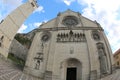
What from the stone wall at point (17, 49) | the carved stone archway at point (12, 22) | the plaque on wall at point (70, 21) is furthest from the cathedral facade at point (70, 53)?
the stone wall at point (17, 49)

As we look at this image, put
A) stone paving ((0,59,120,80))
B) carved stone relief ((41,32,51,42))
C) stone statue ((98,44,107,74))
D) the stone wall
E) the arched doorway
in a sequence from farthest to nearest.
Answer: the stone wall → carved stone relief ((41,32,51,42)) → the arched doorway → stone statue ((98,44,107,74)) → stone paving ((0,59,120,80))

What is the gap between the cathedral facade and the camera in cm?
2509

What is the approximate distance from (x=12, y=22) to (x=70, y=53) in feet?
26.7

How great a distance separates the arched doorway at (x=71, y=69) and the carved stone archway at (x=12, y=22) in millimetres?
7229

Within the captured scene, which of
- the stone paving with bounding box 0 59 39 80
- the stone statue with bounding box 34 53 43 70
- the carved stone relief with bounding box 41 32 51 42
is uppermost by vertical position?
the carved stone relief with bounding box 41 32 51 42

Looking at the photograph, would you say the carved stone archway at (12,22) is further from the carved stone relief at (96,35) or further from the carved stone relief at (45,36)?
the carved stone relief at (96,35)

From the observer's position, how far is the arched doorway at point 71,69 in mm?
25781

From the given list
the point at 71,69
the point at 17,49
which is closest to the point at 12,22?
the point at 17,49

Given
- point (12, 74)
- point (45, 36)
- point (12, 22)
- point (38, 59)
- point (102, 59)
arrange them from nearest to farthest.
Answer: point (12, 74) → point (102, 59) → point (12, 22) → point (38, 59) → point (45, 36)

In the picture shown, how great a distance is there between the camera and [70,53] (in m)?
26.2

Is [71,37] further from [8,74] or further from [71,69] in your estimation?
[8,74]

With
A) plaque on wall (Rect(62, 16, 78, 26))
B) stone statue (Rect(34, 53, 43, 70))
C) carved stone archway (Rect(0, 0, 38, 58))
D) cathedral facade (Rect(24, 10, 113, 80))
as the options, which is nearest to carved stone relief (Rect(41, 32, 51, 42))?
cathedral facade (Rect(24, 10, 113, 80))

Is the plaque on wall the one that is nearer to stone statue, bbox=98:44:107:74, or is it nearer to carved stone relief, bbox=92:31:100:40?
carved stone relief, bbox=92:31:100:40

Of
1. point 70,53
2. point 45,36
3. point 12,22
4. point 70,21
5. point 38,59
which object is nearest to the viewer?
point 12,22
